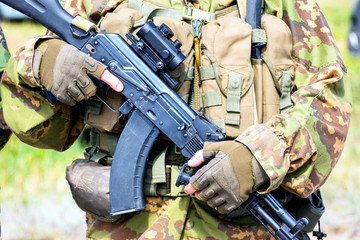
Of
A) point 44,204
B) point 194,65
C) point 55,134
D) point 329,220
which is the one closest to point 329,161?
point 194,65

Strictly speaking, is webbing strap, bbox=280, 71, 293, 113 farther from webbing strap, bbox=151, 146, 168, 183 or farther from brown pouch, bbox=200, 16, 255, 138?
webbing strap, bbox=151, 146, 168, 183

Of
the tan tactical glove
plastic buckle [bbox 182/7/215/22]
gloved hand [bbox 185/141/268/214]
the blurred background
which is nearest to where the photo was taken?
gloved hand [bbox 185/141/268/214]

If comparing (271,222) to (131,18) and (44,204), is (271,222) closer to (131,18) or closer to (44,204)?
(131,18)

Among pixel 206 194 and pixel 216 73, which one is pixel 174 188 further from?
pixel 216 73

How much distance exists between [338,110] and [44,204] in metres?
3.19

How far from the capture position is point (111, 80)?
7.04 feet

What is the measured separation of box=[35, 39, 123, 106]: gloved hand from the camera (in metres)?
2.08

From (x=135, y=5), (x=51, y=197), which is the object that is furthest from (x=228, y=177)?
(x=51, y=197)

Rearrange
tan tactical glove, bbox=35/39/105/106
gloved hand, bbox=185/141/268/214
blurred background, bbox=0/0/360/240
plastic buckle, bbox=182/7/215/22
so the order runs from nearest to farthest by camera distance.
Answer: gloved hand, bbox=185/141/268/214
tan tactical glove, bbox=35/39/105/106
plastic buckle, bbox=182/7/215/22
blurred background, bbox=0/0/360/240

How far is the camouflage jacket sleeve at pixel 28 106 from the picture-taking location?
6.92 ft

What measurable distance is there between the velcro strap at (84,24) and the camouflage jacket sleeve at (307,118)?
726 mm

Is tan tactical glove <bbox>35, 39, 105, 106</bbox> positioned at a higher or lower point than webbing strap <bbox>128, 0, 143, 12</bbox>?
lower

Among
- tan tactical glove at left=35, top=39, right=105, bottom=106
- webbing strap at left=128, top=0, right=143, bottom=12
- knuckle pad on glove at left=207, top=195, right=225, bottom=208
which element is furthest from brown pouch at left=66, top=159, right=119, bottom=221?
webbing strap at left=128, top=0, right=143, bottom=12

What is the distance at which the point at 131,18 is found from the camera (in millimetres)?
2160
